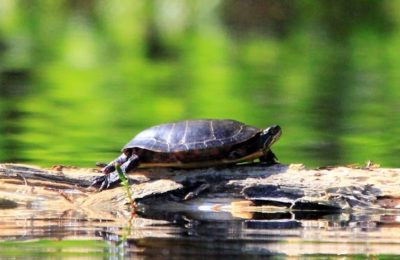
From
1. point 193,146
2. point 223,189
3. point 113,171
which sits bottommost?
point 223,189

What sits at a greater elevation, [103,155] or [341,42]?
[341,42]

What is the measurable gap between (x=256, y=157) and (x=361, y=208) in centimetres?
91

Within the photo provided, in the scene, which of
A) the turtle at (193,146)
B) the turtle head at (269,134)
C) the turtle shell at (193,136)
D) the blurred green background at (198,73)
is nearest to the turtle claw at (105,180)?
the turtle at (193,146)

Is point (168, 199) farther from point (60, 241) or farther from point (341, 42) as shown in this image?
point (341, 42)

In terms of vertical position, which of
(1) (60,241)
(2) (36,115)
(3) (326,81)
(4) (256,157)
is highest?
(3) (326,81)

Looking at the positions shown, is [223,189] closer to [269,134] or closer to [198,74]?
[269,134]

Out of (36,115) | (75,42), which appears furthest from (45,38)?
(36,115)

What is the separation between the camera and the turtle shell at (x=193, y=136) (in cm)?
885

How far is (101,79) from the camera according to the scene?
950 inches

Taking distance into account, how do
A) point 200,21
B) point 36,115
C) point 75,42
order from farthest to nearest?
1. point 200,21
2. point 75,42
3. point 36,115

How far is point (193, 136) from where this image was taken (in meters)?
8.93

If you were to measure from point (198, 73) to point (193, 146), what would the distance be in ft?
55.8

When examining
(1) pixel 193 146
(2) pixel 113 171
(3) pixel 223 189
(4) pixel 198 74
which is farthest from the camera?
(4) pixel 198 74

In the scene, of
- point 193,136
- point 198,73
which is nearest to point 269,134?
point 193,136
